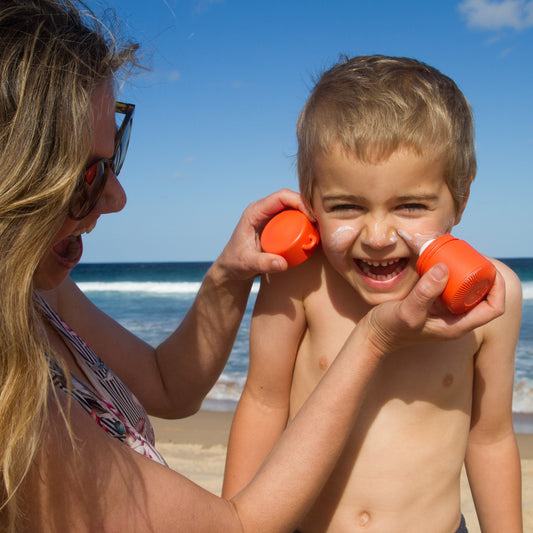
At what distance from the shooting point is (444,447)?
77.4 inches

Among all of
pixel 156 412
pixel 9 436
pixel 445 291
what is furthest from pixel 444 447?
pixel 9 436

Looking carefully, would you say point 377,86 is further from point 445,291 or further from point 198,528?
point 198,528

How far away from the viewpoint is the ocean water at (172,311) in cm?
725

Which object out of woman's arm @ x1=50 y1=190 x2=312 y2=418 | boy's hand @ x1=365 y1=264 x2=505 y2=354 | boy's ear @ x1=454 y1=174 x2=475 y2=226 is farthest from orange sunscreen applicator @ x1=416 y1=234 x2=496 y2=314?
woman's arm @ x1=50 y1=190 x2=312 y2=418

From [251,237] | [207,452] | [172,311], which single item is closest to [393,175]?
[251,237]

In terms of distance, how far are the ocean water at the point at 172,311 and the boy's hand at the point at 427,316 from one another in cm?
550

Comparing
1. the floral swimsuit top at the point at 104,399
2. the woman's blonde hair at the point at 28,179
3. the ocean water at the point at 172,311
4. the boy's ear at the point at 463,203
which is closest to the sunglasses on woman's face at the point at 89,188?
the woman's blonde hair at the point at 28,179

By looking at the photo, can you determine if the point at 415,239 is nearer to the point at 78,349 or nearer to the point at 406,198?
the point at 406,198

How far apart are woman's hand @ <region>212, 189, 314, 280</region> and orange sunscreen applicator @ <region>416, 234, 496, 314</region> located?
0.57m

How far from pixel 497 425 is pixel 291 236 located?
1.08m

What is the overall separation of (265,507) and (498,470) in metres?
1.06

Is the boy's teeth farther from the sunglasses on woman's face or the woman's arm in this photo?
the sunglasses on woman's face

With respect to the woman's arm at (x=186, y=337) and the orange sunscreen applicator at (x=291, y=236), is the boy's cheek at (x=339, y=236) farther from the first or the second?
the woman's arm at (x=186, y=337)

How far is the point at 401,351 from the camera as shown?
6.57ft
